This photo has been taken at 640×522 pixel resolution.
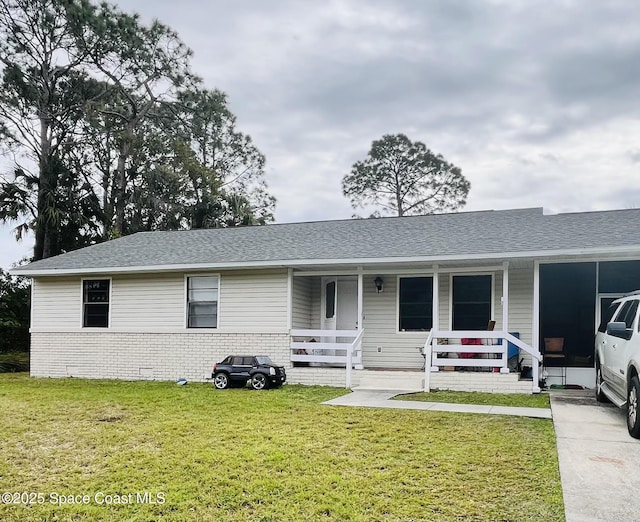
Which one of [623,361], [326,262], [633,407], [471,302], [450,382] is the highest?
[326,262]

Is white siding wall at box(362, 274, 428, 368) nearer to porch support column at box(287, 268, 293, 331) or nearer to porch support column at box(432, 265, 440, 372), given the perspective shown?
porch support column at box(432, 265, 440, 372)

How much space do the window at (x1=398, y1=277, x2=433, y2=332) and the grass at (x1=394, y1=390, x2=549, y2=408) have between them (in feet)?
8.95

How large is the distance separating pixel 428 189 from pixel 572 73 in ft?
77.2

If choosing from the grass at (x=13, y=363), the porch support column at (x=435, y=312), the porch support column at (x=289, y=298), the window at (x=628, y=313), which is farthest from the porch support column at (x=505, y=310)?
the grass at (x=13, y=363)

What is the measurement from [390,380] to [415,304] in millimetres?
2391

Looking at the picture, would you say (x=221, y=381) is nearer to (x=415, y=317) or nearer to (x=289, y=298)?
(x=289, y=298)

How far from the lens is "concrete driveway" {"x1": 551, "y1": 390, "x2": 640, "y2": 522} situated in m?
5.04

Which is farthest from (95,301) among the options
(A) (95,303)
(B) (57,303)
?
(B) (57,303)

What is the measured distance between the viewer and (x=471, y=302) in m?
14.0

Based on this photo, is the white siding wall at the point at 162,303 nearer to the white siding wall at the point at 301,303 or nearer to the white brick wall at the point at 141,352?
the white brick wall at the point at 141,352

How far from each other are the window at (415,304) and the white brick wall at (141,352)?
2815mm

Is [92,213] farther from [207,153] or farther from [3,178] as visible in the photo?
[207,153]

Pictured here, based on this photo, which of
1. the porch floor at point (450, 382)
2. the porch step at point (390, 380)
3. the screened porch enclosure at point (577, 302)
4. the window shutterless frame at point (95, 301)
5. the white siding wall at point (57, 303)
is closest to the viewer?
the porch floor at point (450, 382)

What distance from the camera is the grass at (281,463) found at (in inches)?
213
